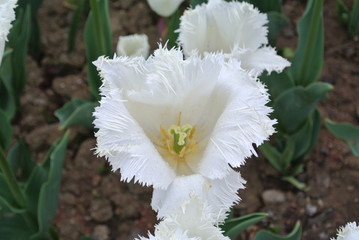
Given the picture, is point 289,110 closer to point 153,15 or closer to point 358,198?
point 358,198

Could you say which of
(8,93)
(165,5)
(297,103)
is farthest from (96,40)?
(297,103)

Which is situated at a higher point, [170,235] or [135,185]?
[170,235]

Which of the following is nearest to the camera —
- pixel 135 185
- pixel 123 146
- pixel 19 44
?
pixel 123 146

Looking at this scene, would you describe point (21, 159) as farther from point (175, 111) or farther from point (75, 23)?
point (175, 111)

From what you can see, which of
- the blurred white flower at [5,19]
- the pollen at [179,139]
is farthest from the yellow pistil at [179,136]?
the blurred white flower at [5,19]

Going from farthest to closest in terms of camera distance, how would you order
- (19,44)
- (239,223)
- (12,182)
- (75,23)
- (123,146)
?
(75,23), (19,44), (12,182), (239,223), (123,146)
